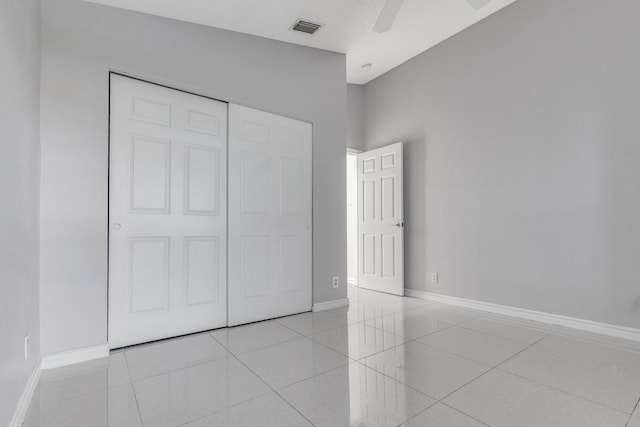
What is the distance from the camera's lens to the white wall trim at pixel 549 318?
2.59 m

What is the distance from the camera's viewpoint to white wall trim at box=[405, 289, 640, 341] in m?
2.59

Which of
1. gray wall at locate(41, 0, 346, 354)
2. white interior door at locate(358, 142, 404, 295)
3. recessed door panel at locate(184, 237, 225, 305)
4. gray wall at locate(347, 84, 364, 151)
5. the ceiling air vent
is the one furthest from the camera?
gray wall at locate(347, 84, 364, 151)

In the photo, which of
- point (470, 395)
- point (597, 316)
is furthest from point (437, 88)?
point (470, 395)

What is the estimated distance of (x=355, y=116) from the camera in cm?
506

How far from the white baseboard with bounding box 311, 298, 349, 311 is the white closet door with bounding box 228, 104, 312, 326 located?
10 centimetres

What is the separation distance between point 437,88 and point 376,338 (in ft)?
10.6

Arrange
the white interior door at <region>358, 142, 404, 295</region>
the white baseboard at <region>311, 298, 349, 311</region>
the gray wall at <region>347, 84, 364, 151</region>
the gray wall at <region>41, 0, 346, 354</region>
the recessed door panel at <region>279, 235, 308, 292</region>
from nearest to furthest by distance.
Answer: the gray wall at <region>41, 0, 346, 354</region> < the recessed door panel at <region>279, 235, 308, 292</region> < the white baseboard at <region>311, 298, 349, 311</region> < the white interior door at <region>358, 142, 404, 295</region> < the gray wall at <region>347, 84, 364, 151</region>

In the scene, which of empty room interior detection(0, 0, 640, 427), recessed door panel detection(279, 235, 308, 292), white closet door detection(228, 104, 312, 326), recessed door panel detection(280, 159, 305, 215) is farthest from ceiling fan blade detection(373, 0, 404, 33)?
recessed door panel detection(279, 235, 308, 292)

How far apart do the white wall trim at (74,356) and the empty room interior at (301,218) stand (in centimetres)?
2

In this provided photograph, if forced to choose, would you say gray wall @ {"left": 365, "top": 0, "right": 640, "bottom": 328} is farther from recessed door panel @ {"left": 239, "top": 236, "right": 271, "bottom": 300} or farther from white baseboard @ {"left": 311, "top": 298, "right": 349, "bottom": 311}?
recessed door panel @ {"left": 239, "top": 236, "right": 271, "bottom": 300}

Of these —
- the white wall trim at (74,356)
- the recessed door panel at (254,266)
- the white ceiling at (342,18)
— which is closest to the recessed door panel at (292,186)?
the recessed door panel at (254,266)

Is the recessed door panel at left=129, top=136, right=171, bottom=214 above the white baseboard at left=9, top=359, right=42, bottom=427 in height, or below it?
above

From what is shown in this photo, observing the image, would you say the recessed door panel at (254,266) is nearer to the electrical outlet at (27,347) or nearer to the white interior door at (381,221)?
the electrical outlet at (27,347)

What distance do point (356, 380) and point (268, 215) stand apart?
73.0 inches
